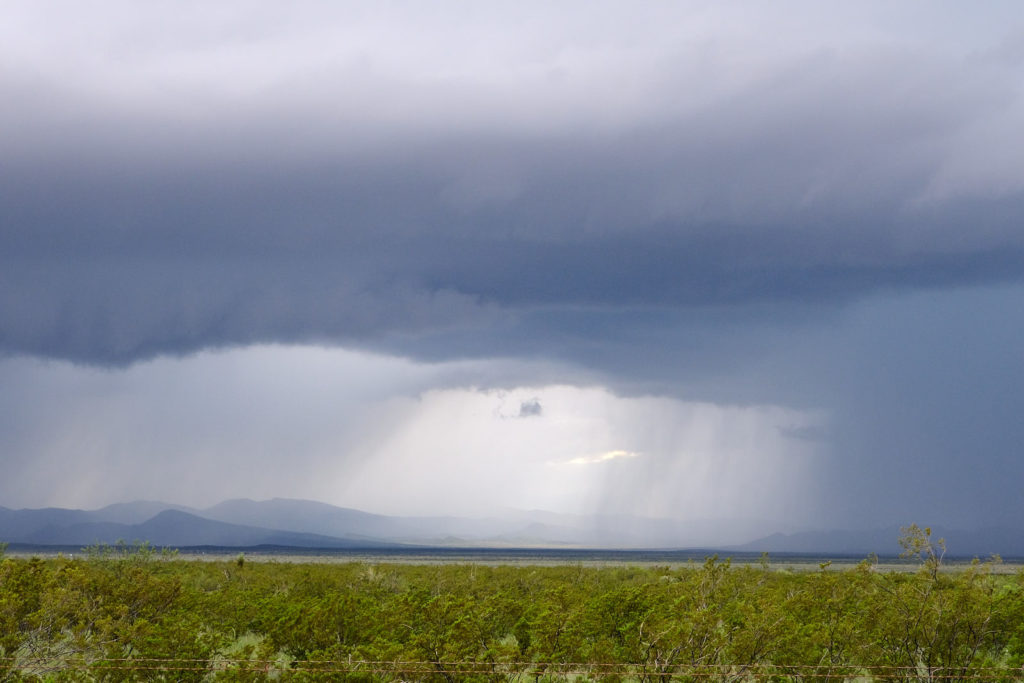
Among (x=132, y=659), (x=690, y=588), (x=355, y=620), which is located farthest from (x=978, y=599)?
Result: (x=132, y=659)

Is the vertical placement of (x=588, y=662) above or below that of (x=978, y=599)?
below

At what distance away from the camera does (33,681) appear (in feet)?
57.8

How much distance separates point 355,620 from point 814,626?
12.7m

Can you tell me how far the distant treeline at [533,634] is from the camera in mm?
18406

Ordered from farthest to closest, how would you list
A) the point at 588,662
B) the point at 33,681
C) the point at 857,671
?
the point at 857,671 → the point at 588,662 → the point at 33,681

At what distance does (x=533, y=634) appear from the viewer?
2053 cm

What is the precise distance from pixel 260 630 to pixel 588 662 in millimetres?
13541

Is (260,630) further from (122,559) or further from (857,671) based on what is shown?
(857,671)

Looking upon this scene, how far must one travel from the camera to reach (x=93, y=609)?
2295cm

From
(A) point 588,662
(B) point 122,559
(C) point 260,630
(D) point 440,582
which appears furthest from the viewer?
(D) point 440,582

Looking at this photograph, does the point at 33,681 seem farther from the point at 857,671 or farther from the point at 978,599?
the point at 978,599

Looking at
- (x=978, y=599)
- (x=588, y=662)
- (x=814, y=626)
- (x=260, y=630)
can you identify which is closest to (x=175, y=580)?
(x=260, y=630)

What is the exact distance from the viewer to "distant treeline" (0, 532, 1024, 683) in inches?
725

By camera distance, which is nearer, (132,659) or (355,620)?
(132,659)
